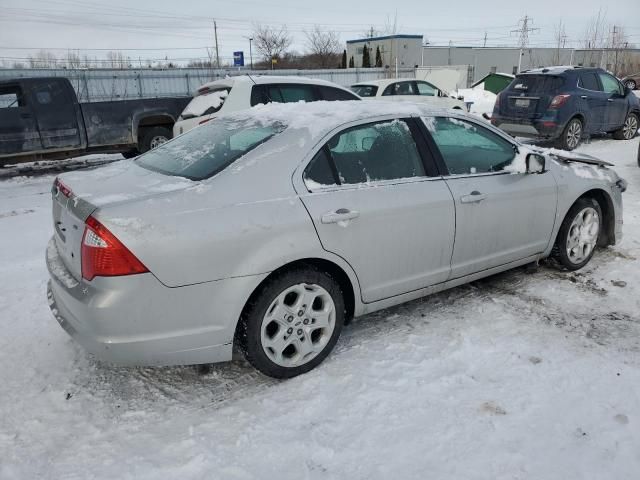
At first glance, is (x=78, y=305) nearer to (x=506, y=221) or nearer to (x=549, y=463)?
(x=549, y=463)

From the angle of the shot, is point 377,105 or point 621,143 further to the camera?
point 621,143

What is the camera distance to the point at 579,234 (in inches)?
179

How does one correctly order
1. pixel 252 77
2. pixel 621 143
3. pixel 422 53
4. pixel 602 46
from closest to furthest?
1. pixel 252 77
2. pixel 621 143
3. pixel 602 46
4. pixel 422 53

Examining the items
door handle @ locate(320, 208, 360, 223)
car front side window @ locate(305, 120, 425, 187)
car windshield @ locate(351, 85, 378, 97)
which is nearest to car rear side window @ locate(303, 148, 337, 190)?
car front side window @ locate(305, 120, 425, 187)

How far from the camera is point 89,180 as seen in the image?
3.15 metres

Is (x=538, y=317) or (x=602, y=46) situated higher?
(x=602, y=46)

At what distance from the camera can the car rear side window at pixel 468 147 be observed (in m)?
3.69

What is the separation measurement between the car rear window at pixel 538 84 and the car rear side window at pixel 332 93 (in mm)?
4444

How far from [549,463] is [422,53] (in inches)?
2134

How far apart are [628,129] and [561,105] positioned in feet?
10.2

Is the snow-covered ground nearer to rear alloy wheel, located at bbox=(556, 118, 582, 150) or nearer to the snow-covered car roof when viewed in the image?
the snow-covered car roof

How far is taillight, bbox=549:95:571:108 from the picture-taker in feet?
34.0

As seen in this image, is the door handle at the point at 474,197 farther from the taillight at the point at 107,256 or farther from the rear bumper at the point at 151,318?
the taillight at the point at 107,256

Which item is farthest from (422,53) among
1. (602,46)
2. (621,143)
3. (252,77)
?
(252,77)
